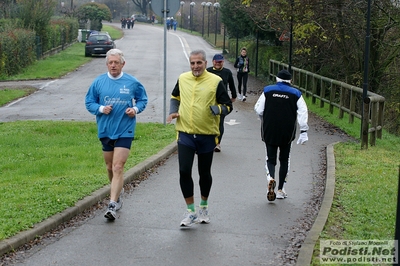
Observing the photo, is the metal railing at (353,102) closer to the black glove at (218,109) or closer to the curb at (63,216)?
the curb at (63,216)

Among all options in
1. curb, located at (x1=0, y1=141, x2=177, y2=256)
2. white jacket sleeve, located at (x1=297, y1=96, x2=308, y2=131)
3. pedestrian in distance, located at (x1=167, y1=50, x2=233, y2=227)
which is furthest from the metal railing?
pedestrian in distance, located at (x1=167, y1=50, x2=233, y2=227)

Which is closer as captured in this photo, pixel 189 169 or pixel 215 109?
pixel 215 109

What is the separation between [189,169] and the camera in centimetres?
758

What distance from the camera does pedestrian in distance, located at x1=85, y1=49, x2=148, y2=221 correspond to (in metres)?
7.90

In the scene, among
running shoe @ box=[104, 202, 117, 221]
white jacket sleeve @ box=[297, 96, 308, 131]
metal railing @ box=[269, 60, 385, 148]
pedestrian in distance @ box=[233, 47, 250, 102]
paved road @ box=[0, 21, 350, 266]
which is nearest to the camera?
paved road @ box=[0, 21, 350, 266]

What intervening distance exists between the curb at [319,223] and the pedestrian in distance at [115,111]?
7.32 ft

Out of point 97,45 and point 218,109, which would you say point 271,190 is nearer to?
point 218,109

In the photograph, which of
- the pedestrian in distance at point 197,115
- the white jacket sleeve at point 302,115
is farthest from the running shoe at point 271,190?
the pedestrian in distance at point 197,115

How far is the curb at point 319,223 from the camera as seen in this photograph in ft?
21.0

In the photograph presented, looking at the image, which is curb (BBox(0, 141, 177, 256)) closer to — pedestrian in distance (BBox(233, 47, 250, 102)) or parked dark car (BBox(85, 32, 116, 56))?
pedestrian in distance (BBox(233, 47, 250, 102))

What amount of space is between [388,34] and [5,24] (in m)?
22.0

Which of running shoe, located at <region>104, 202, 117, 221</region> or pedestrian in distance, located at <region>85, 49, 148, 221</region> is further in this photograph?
pedestrian in distance, located at <region>85, 49, 148, 221</region>

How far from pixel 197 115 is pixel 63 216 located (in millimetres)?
1865

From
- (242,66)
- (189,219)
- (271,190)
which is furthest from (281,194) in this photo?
(242,66)
